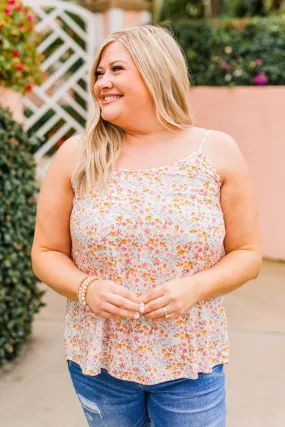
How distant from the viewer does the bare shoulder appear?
1824mm

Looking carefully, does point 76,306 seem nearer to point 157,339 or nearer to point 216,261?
point 157,339

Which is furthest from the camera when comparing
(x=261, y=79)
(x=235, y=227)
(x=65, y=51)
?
(x=65, y=51)

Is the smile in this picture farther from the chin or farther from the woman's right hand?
the woman's right hand

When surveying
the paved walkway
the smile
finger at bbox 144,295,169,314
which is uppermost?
the smile

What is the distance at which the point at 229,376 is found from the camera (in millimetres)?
3754

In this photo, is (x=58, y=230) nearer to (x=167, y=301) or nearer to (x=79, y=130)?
(x=167, y=301)

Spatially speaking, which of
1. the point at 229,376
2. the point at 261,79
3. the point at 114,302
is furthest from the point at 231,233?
the point at 261,79

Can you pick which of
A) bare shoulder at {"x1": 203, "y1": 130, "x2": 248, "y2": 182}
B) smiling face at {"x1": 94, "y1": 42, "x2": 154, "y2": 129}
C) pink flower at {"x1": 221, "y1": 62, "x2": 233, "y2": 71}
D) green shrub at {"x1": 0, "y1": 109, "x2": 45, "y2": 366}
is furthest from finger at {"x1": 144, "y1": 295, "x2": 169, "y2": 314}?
pink flower at {"x1": 221, "y1": 62, "x2": 233, "y2": 71}

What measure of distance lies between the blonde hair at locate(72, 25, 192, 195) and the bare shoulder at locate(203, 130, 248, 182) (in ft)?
0.37

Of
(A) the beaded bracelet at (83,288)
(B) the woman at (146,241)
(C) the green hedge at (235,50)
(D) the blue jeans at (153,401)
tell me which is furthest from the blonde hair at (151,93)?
(C) the green hedge at (235,50)

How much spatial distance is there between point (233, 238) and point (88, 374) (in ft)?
1.93

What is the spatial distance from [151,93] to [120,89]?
9cm

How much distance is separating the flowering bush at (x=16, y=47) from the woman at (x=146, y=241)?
1986 millimetres

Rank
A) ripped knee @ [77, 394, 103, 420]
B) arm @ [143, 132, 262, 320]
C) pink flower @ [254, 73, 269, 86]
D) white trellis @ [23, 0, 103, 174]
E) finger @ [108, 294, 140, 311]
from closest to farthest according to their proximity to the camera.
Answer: finger @ [108, 294, 140, 311]
arm @ [143, 132, 262, 320]
ripped knee @ [77, 394, 103, 420]
white trellis @ [23, 0, 103, 174]
pink flower @ [254, 73, 269, 86]
